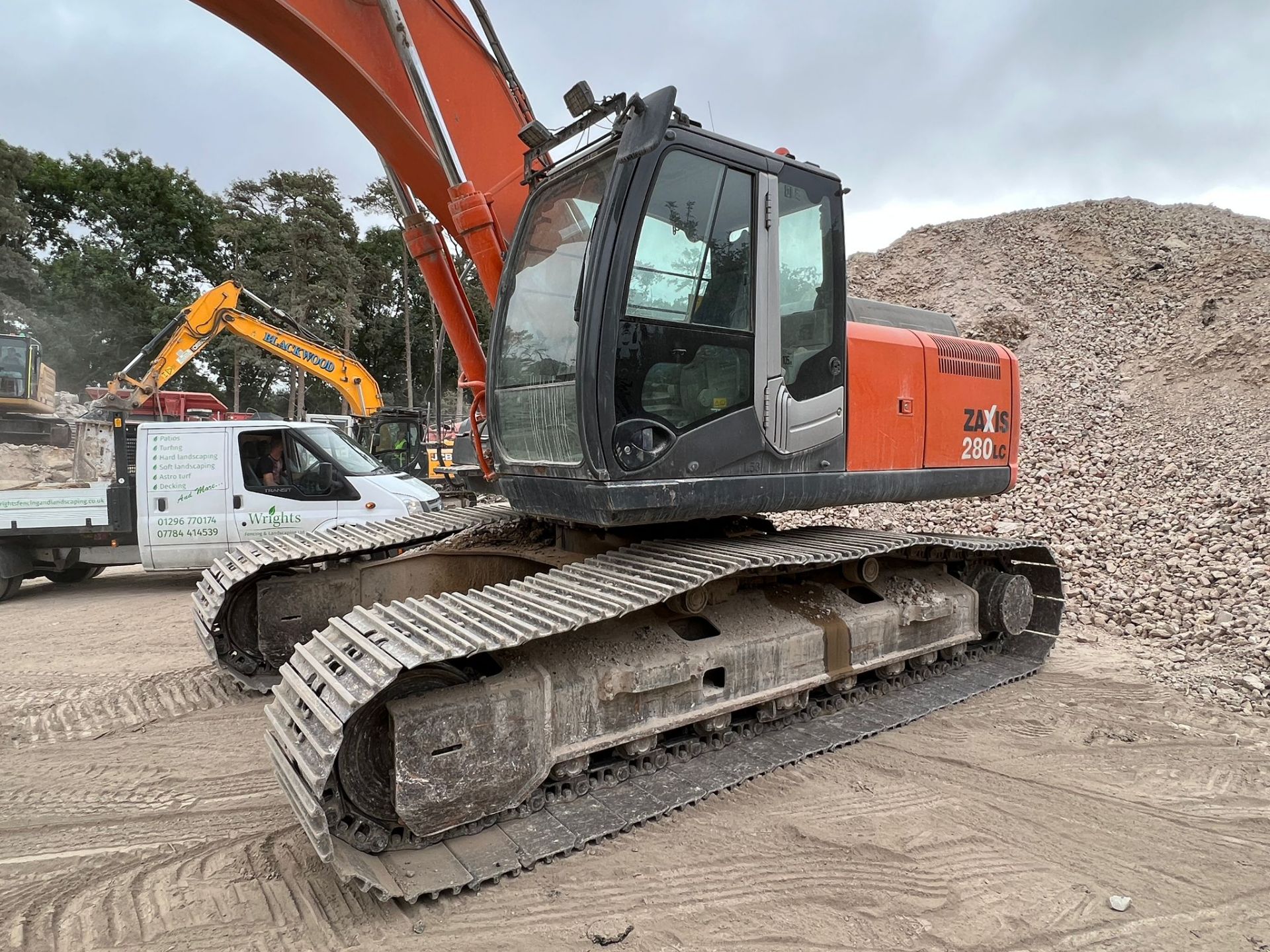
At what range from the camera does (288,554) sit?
13.7 ft

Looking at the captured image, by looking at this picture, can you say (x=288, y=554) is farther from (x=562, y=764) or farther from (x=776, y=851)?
(x=776, y=851)

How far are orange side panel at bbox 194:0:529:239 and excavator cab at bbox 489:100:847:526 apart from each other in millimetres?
494

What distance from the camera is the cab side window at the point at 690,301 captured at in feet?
10.0

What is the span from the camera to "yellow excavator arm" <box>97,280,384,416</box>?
Answer: 11.0m

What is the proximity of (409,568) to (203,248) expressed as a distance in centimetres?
3802

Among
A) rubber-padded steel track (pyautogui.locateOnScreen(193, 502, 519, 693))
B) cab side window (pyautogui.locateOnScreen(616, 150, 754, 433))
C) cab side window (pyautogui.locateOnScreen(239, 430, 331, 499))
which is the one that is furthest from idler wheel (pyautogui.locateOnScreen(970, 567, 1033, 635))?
cab side window (pyautogui.locateOnScreen(239, 430, 331, 499))

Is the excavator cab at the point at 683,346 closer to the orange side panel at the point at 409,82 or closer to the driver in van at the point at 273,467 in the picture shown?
the orange side panel at the point at 409,82

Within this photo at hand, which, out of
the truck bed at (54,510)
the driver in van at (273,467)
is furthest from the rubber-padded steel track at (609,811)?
the truck bed at (54,510)

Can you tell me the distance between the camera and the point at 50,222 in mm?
35000

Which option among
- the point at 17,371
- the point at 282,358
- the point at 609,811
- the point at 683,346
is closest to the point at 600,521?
the point at 683,346

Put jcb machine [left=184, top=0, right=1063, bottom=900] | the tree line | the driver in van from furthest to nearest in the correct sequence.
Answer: the tree line → the driver in van → jcb machine [left=184, top=0, right=1063, bottom=900]

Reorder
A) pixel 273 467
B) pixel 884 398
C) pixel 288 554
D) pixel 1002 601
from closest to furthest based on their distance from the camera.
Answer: pixel 884 398
pixel 288 554
pixel 1002 601
pixel 273 467

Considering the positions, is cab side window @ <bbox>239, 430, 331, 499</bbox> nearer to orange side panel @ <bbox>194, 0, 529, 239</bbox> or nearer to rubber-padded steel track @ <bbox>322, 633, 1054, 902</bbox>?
orange side panel @ <bbox>194, 0, 529, 239</bbox>

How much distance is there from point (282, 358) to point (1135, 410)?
1285 cm
